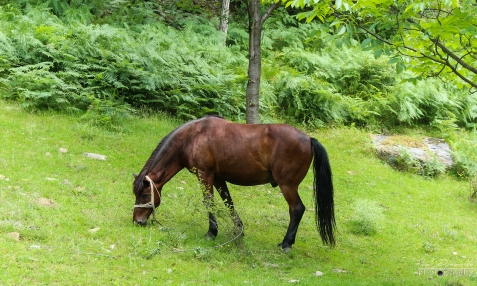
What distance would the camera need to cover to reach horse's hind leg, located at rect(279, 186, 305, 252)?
25.2ft

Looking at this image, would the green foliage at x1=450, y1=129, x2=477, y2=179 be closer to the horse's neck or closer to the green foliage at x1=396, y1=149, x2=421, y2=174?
the green foliage at x1=396, y1=149, x2=421, y2=174

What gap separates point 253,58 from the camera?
10867mm

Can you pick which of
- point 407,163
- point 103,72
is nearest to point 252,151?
point 103,72

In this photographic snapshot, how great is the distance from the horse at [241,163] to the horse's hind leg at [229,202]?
15 mm

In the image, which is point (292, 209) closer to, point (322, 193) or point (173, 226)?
point (322, 193)

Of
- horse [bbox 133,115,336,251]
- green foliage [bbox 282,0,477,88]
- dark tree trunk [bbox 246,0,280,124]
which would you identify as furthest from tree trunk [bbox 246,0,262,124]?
green foliage [bbox 282,0,477,88]

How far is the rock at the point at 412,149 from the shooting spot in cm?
1349

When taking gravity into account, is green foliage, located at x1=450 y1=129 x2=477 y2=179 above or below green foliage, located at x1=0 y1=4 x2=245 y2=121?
below

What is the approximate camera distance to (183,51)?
14.5 meters

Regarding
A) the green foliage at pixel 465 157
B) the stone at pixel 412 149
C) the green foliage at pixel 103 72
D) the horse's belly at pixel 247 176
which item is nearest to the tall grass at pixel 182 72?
the green foliage at pixel 103 72

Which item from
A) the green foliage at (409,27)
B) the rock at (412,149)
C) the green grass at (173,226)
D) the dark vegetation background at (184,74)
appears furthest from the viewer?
the rock at (412,149)

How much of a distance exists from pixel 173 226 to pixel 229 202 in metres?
0.93

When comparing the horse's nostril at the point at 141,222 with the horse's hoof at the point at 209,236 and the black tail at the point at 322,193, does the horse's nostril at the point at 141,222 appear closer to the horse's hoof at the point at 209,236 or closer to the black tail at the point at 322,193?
the horse's hoof at the point at 209,236

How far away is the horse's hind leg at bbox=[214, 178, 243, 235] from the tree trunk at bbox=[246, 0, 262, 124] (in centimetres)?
318
